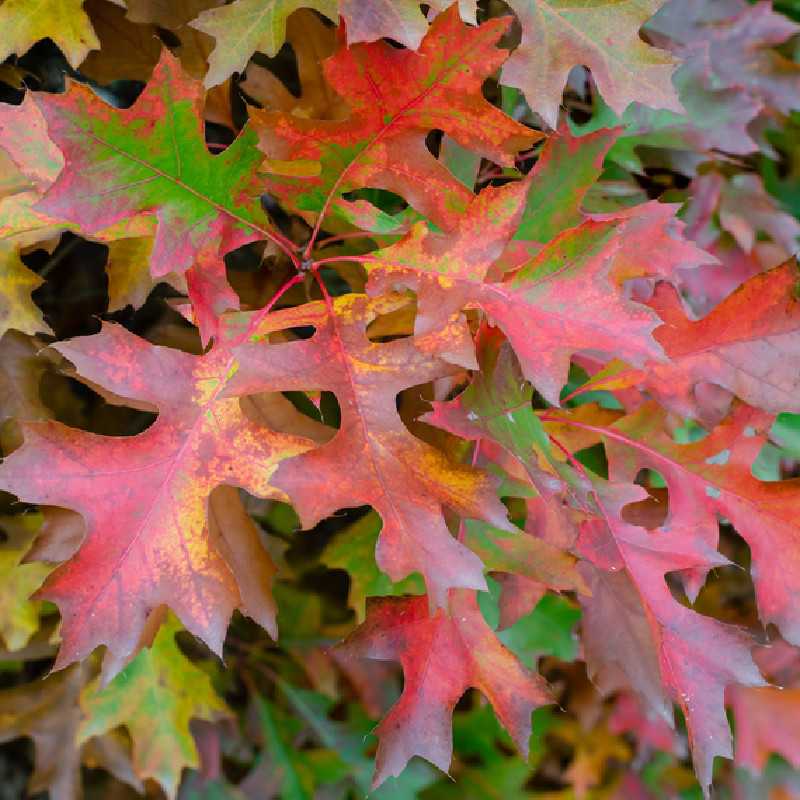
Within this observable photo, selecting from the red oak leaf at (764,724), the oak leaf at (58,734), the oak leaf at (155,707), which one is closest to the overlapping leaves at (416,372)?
the oak leaf at (155,707)

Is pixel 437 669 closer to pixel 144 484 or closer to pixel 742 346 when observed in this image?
pixel 144 484

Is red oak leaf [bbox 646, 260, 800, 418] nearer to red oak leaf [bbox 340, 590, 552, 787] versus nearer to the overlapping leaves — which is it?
the overlapping leaves

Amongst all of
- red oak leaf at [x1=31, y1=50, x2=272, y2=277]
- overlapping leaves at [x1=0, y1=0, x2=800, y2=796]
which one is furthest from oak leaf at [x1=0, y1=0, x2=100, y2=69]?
red oak leaf at [x1=31, y1=50, x2=272, y2=277]

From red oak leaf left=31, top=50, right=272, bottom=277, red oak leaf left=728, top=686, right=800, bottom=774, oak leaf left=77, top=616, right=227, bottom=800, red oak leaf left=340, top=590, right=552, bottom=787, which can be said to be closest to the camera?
red oak leaf left=31, top=50, right=272, bottom=277

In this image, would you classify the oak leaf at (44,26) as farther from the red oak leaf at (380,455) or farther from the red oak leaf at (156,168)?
the red oak leaf at (380,455)

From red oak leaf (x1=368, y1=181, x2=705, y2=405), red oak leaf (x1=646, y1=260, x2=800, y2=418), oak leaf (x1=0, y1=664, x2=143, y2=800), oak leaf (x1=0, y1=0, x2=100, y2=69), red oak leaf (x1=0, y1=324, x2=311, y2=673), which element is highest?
oak leaf (x1=0, y1=0, x2=100, y2=69)

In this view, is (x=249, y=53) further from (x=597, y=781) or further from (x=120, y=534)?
(x=597, y=781)

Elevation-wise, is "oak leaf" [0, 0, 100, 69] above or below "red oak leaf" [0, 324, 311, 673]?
above

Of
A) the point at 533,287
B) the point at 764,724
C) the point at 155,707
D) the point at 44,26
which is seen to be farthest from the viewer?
the point at 764,724

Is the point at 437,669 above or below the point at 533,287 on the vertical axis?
below

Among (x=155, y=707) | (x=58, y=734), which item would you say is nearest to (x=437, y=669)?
(x=155, y=707)

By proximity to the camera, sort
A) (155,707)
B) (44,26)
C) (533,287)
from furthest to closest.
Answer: (155,707) → (44,26) → (533,287)
